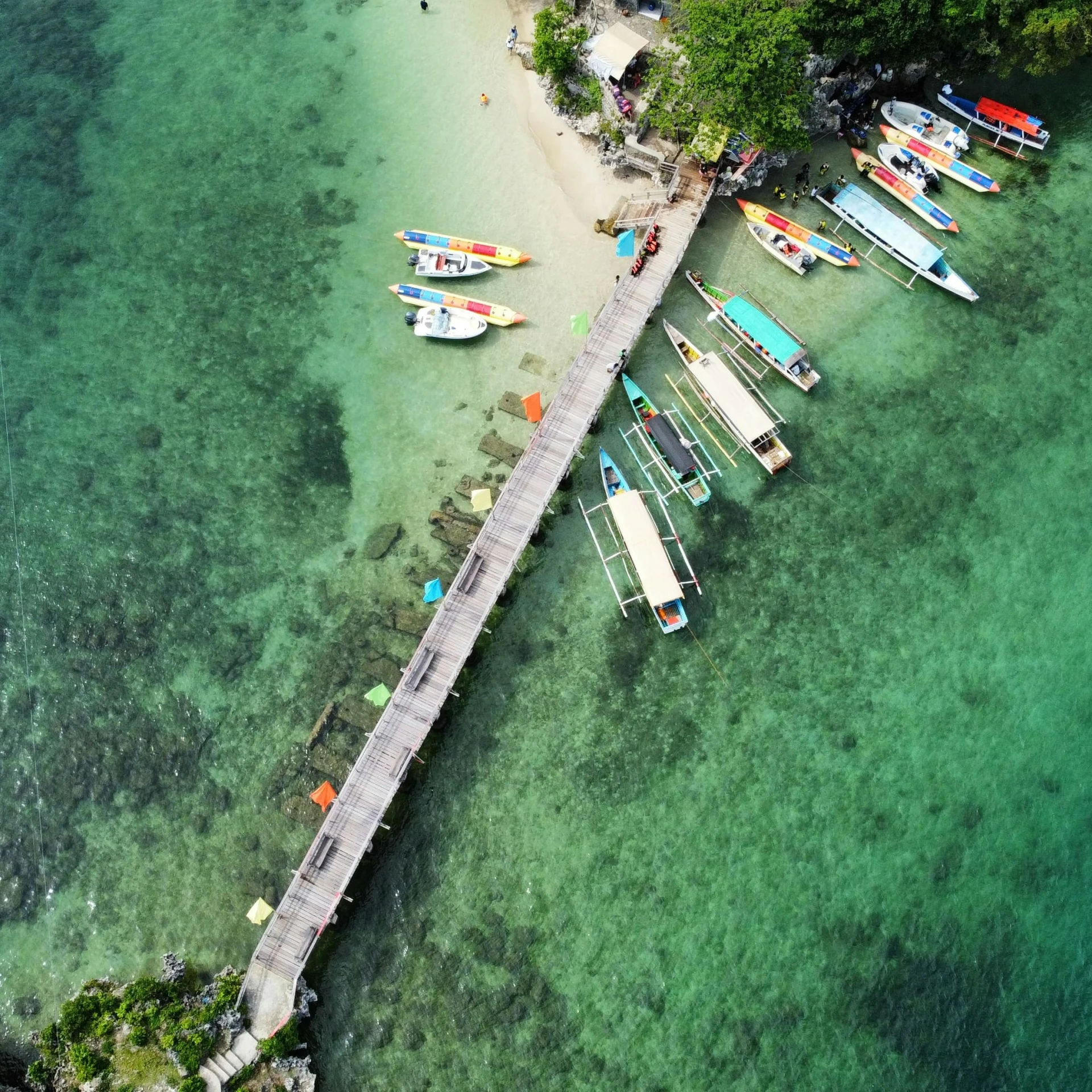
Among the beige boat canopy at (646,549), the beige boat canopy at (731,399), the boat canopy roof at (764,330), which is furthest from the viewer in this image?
the boat canopy roof at (764,330)

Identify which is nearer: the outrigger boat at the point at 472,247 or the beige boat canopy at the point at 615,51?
the beige boat canopy at the point at 615,51

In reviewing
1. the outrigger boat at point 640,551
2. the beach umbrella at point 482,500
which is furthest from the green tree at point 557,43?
the beach umbrella at point 482,500

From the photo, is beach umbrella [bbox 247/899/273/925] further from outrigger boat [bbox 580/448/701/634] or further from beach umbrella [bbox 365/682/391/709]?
outrigger boat [bbox 580/448/701/634]

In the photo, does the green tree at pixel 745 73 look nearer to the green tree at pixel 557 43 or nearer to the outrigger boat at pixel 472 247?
the green tree at pixel 557 43

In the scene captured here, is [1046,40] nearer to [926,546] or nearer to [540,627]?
[926,546]

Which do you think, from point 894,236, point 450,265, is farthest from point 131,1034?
point 894,236

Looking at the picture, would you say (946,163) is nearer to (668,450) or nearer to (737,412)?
(737,412)

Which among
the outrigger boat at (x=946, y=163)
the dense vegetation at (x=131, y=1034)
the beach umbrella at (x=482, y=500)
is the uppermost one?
the outrigger boat at (x=946, y=163)
